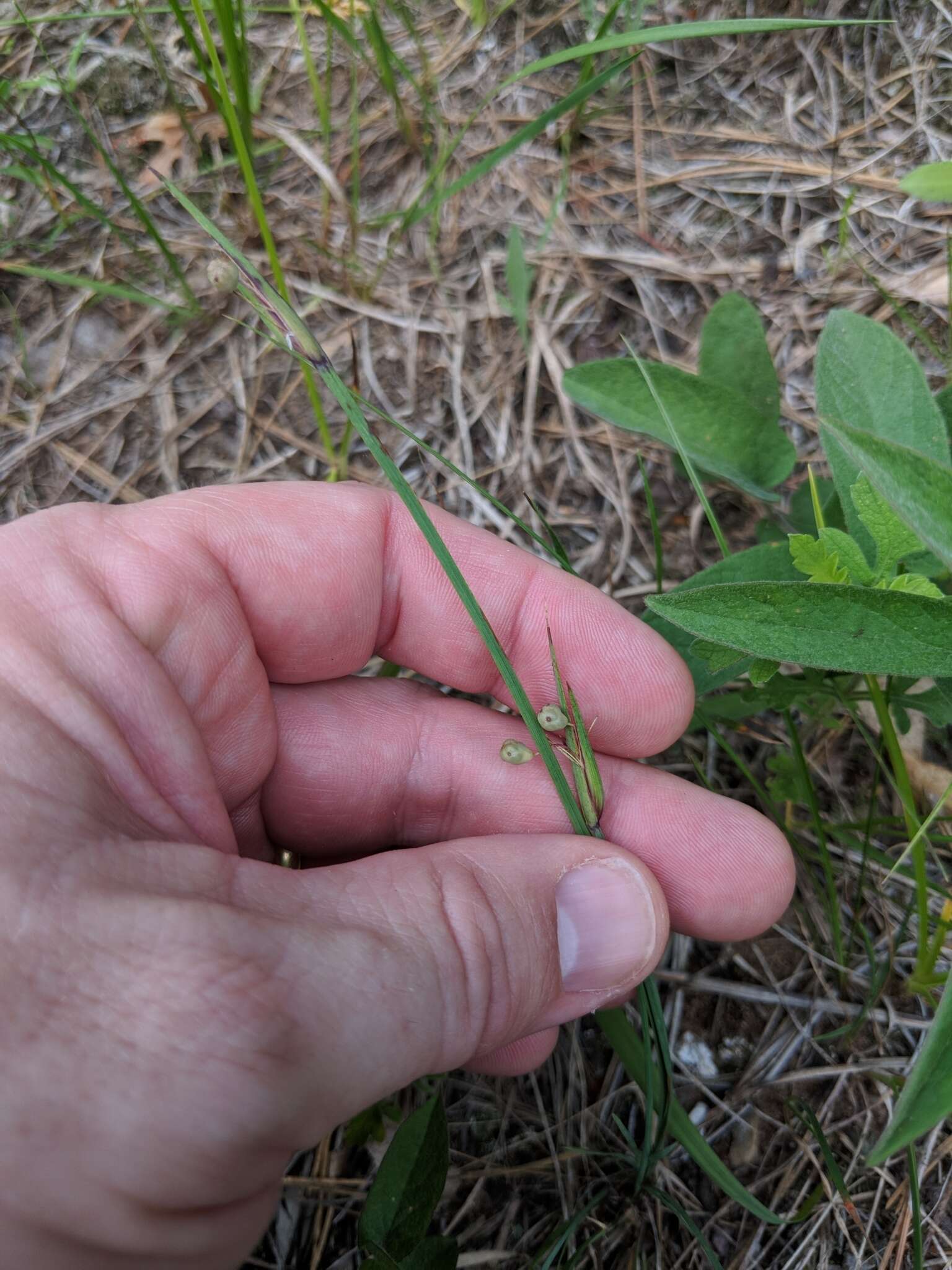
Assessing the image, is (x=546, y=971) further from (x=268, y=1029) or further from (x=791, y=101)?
(x=791, y=101)

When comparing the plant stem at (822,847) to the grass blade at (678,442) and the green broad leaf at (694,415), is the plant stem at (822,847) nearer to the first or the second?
the grass blade at (678,442)

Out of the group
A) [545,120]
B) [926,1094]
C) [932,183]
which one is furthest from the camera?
[545,120]

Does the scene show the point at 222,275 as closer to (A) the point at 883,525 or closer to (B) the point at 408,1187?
(A) the point at 883,525

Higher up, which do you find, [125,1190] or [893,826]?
[125,1190]

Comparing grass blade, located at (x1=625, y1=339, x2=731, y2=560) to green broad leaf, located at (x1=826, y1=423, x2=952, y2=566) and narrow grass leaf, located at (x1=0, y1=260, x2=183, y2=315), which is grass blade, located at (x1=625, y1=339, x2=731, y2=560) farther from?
narrow grass leaf, located at (x1=0, y1=260, x2=183, y2=315)

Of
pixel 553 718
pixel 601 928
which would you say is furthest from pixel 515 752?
pixel 601 928

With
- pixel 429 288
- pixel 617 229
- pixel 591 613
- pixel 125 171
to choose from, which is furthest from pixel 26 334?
pixel 591 613

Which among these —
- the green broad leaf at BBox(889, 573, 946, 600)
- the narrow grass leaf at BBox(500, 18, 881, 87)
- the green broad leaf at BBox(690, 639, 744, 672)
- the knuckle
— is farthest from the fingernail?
the narrow grass leaf at BBox(500, 18, 881, 87)

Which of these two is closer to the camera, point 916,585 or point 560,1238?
point 916,585
